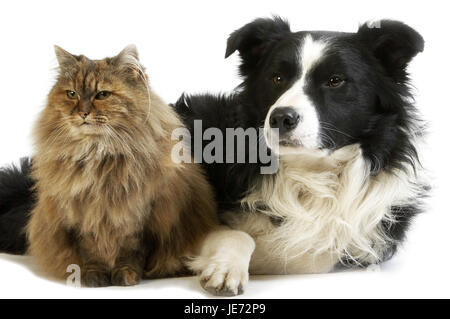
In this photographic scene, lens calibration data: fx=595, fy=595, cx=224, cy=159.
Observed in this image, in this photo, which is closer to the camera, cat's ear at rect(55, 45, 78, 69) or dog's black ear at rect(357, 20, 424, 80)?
cat's ear at rect(55, 45, 78, 69)

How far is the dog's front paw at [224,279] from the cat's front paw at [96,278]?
484mm

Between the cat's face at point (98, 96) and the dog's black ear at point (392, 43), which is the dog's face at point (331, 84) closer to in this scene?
the dog's black ear at point (392, 43)

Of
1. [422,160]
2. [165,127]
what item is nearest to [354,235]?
[422,160]

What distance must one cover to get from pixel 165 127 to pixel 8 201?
145cm

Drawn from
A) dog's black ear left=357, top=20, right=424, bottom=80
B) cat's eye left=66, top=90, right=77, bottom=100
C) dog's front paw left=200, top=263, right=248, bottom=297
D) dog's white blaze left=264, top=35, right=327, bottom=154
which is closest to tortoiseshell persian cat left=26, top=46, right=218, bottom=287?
cat's eye left=66, top=90, right=77, bottom=100

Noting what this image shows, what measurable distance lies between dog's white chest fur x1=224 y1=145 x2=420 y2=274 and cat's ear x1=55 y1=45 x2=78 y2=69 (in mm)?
1276

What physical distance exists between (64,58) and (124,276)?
3.74 feet

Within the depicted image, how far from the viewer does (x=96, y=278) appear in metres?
2.98

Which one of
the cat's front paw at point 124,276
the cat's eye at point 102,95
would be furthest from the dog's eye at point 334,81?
the cat's front paw at point 124,276


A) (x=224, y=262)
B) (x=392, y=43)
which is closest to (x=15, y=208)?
(x=224, y=262)

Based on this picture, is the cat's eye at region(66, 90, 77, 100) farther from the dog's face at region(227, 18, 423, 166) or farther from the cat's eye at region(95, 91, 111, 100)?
the dog's face at region(227, 18, 423, 166)

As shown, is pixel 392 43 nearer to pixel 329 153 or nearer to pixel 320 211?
pixel 329 153

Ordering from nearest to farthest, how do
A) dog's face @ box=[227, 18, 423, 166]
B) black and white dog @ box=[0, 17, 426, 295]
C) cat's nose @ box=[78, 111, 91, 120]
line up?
cat's nose @ box=[78, 111, 91, 120]
dog's face @ box=[227, 18, 423, 166]
black and white dog @ box=[0, 17, 426, 295]

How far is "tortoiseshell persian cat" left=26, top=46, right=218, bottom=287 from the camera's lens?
114 inches
